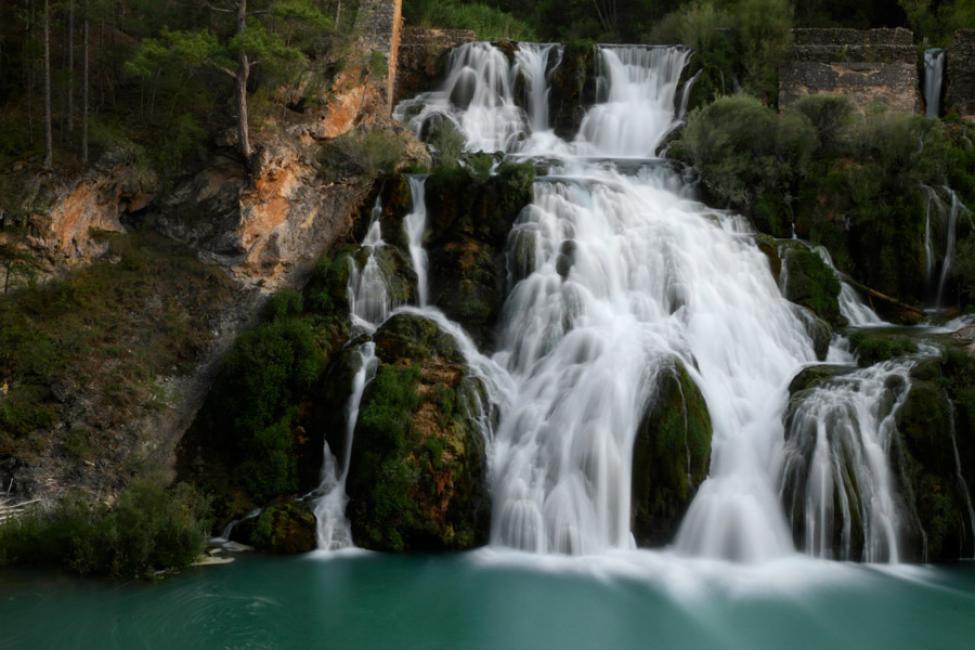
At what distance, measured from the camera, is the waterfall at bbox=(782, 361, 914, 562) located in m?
12.6

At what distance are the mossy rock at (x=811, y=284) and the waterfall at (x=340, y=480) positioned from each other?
7.94 metres

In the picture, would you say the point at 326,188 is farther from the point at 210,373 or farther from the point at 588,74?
the point at 588,74

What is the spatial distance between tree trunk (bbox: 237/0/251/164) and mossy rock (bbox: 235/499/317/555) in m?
7.05

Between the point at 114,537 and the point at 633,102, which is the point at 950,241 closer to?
the point at 633,102

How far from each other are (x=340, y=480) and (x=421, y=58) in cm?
1541

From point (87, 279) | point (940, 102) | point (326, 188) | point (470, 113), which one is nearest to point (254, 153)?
point (326, 188)

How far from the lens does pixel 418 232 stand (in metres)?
17.6

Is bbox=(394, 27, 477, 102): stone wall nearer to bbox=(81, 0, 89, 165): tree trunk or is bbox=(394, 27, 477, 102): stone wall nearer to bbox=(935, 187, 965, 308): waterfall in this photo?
bbox=(81, 0, 89, 165): tree trunk

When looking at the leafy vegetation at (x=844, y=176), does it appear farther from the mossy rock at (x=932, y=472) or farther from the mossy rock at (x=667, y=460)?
the mossy rock at (x=667, y=460)

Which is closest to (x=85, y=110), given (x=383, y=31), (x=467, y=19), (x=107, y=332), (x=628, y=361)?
(x=107, y=332)

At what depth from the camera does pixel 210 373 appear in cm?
1555

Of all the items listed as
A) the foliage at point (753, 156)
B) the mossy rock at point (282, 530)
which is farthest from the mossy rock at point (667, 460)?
the foliage at point (753, 156)

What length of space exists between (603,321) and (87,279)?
8601mm

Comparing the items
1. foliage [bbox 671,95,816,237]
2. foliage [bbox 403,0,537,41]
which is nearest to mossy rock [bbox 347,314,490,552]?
foliage [bbox 671,95,816,237]
